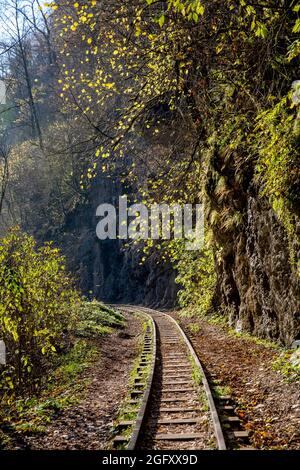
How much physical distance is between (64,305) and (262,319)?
229 inches

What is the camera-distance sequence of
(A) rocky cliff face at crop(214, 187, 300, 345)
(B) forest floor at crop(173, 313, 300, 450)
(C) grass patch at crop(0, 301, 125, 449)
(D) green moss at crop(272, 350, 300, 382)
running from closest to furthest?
(B) forest floor at crop(173, 313, 300, 450) < (C) grass patch at crop(0, 301, 125, 449) < (D) green moss at crop(272, 350, 300, 382) < (A) rocky cliff face at crop(214, 187, 300, 345)

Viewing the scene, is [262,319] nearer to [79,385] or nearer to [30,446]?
[79,385]

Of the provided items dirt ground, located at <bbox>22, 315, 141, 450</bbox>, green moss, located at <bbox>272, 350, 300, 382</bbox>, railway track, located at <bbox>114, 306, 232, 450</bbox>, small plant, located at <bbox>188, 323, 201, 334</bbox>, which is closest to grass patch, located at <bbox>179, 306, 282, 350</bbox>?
small plant, located at <bbox>188, 323, 201, 334</bbox>

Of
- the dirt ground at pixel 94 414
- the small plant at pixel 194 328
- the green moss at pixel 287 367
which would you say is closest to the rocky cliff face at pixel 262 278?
the green moss at pixel 287 367

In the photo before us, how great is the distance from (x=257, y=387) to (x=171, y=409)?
197cm

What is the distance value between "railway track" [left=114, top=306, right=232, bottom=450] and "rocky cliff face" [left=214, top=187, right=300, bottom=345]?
2324mm

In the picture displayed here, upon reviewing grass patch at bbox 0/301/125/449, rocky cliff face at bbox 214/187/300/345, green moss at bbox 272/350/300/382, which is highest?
rocky cliff face at bbox 214/187/300/345

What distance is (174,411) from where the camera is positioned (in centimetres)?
715

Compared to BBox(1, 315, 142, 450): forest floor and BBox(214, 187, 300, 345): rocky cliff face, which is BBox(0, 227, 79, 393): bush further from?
BBox(214, 187, 300, 345): rocky cliff face

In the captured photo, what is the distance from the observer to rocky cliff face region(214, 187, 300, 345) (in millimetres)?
10141

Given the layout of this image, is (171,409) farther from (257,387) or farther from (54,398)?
(54,398)

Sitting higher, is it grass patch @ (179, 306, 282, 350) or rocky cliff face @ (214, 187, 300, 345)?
rocky cliff face @ (214, 187, 300, 345)

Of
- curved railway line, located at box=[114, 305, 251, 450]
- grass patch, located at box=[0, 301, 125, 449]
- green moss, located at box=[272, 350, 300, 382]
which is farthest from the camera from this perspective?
green moss, located at box=[272, 350, 300, 382]
